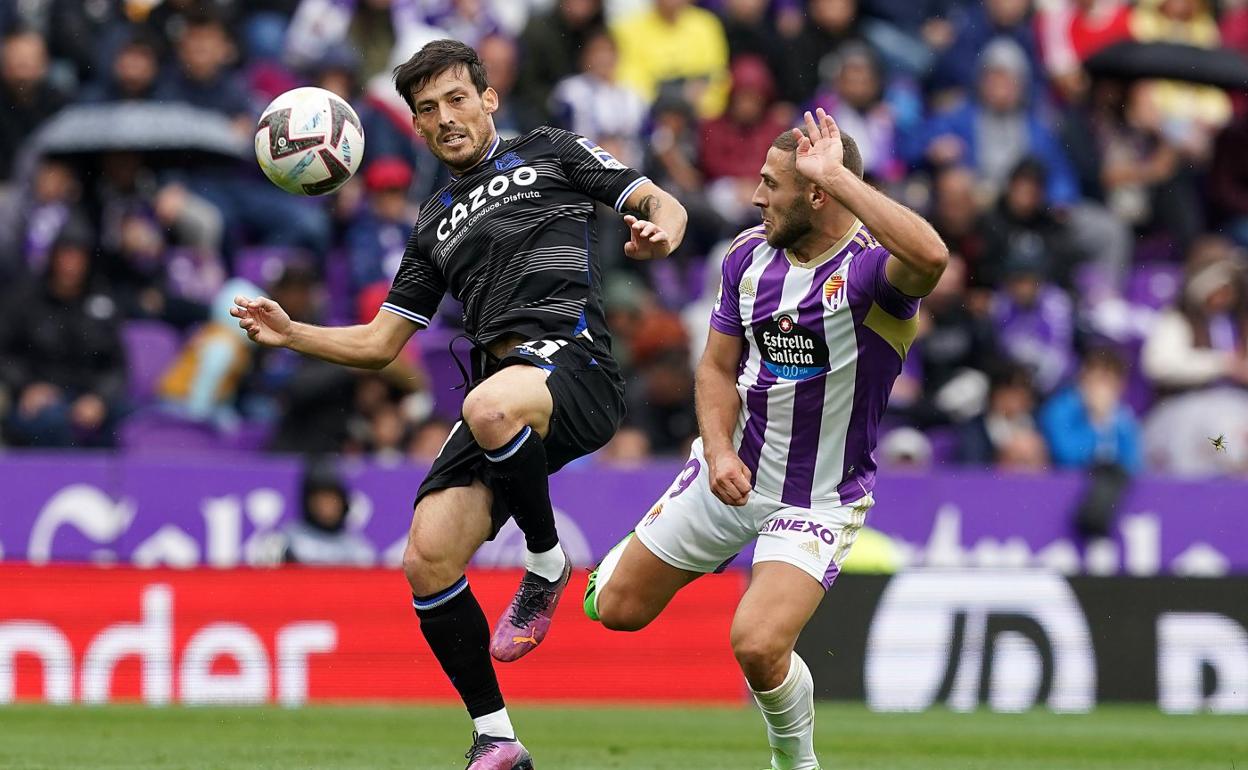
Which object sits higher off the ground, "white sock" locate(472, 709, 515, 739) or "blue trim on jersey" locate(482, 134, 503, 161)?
"blue trim on jersey" locate(482, 134, 503, 161)

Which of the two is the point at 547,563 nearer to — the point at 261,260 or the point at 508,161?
the point at 508,161

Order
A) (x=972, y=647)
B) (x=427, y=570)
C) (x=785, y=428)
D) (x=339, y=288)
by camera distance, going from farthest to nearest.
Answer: (x=339, y=288), (x=972, y=647), (x=785, y=428), (x=427, y=570)

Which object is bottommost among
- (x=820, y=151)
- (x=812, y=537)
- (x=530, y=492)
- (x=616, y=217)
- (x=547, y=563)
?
(x=547, y=563)

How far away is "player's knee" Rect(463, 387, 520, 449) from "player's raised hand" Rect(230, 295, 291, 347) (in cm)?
90

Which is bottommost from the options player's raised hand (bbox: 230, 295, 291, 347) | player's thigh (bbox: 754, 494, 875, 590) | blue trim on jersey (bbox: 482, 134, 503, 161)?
A: player's thigh (bbox: 754, 494, 875, 590)

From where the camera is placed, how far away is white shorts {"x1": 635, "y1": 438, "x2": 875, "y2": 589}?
8.01 metres

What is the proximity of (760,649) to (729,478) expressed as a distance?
70 centimetres

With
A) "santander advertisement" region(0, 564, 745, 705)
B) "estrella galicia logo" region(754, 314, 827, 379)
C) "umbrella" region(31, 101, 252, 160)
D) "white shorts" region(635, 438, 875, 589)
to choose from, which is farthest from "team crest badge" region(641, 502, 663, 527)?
"umbrella" region(31, 101, 252, 160)

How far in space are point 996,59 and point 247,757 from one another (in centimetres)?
1068

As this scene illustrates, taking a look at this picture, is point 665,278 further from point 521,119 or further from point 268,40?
point 268,40

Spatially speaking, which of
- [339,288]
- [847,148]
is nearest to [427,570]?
[847,148]

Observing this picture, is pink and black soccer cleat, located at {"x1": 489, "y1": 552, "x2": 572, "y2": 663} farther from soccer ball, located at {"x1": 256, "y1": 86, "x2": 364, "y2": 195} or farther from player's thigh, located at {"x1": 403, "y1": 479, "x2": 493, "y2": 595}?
soccer ball, located at {"x1": 256, "y1": 86, "x2": 364, "y2": 195}

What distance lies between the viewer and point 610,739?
35.8ft

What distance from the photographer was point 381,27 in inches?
654
